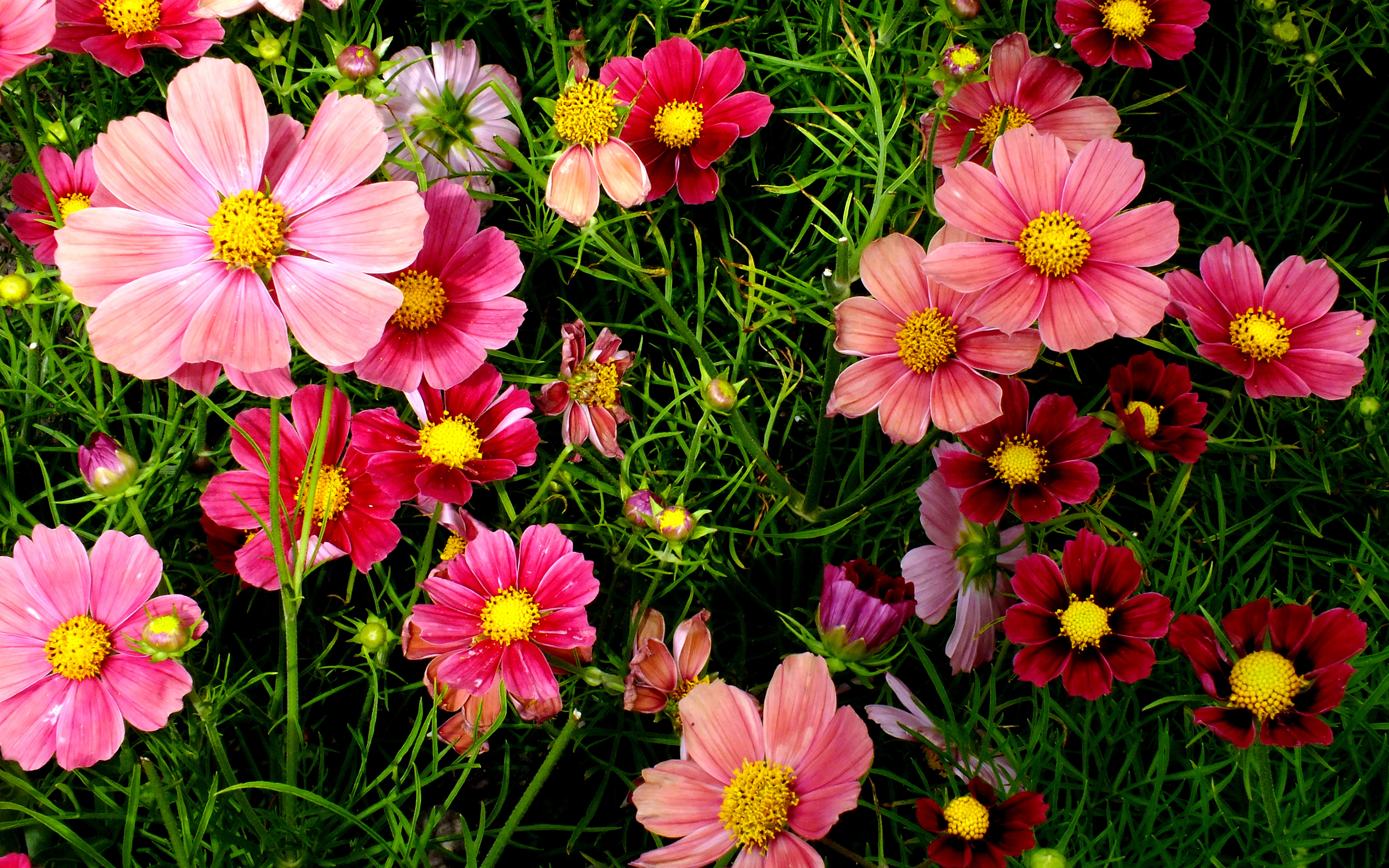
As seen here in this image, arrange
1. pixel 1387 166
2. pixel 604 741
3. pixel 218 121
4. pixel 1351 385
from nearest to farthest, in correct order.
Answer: pixel 218 121 < pixel 1351 385 < pixel 604 741 < pixel 1387 166

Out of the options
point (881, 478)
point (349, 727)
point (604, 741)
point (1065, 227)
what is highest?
point (1065, 227)

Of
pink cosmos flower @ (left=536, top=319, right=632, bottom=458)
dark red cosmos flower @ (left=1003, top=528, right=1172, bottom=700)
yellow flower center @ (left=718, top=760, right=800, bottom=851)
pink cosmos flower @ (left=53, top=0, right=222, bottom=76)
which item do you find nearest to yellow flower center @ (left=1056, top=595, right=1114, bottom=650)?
dark red cosmos flower @ (left=1003, top=528, right=1172, bottom=700)

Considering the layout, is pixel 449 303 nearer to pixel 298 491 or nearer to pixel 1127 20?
pixel 298 491

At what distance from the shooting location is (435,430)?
0.70 metres

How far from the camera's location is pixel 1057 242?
64 cm

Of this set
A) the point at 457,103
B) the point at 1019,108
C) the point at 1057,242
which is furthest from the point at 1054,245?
the point at 457,103

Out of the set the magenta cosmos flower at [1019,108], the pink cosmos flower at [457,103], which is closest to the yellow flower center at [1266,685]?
the magenta cosmos flower at [1019,108]

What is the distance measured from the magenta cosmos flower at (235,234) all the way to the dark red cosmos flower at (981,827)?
1.44 feet

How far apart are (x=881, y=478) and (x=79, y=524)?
591mm

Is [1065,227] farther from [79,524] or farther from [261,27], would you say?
[79,524]

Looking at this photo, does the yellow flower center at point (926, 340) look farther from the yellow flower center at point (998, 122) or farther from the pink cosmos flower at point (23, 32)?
the pink cosmos flower at point (23, 32)

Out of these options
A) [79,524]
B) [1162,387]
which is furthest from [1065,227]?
[79,524]

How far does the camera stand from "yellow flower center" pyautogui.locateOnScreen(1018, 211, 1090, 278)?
636 mm

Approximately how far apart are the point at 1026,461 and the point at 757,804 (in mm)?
297
